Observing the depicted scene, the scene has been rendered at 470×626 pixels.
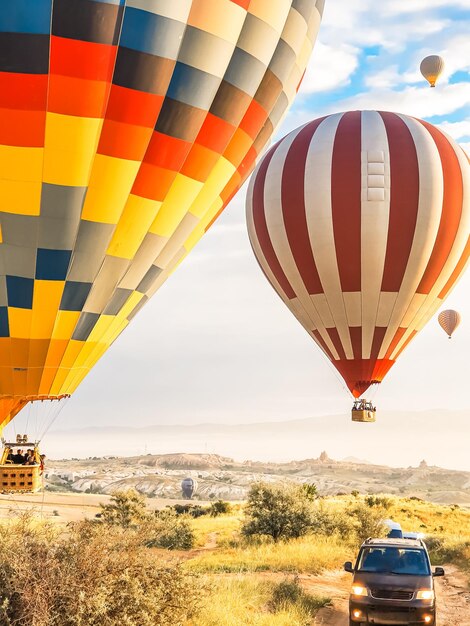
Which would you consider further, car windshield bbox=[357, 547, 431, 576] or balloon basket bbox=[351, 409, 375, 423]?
balloon basket bbox=[351, 409, 375, 423]

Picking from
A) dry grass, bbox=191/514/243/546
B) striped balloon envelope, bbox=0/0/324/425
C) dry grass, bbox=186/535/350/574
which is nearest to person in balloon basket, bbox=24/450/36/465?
striped balloon envelope, bbox=0/0/324/425

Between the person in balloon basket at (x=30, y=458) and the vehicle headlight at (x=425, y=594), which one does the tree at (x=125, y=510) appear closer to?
the person in balloon basket at (x=30, y=458)

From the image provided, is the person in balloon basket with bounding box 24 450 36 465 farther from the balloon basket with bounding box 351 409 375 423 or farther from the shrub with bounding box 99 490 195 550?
the balloon basket with bounding box 351 409 375 423

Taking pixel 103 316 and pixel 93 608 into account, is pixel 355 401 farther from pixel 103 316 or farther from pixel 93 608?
pixel 93 608

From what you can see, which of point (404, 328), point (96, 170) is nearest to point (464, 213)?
point (404, 328)

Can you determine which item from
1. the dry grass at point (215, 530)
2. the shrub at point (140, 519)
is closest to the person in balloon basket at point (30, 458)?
the shrub at point (140, 519)

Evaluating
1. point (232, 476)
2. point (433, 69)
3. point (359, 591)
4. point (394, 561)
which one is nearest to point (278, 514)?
point (394, 561)
